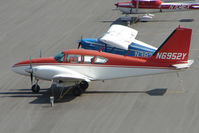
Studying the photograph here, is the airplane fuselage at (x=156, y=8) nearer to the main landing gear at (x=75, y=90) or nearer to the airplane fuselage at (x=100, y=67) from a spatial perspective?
the airplane fuselage at (x=100, y=67)

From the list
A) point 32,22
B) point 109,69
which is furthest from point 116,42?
point 32,22

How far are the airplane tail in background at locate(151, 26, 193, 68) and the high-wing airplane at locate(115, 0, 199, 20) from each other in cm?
1585

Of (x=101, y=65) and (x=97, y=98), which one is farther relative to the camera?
(x=101, y=65)

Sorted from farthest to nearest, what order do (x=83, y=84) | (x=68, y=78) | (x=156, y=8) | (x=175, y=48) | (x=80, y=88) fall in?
(x=156, y=8) → (x=83, y=84) → (x=80, y=88) → (x=175, y=48) → (x=68, y=78)

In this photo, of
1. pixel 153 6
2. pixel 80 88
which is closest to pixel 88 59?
pixel 80 88

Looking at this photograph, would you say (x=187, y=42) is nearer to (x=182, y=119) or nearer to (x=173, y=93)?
(x=173, y=93)

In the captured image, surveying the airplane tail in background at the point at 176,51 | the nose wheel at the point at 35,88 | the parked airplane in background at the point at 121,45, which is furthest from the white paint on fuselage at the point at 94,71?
the parked airplane in background at the point at 121,45

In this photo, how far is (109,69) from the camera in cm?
2253

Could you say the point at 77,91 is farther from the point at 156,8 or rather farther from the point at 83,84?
the point at 156,8

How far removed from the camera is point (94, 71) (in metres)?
22.5

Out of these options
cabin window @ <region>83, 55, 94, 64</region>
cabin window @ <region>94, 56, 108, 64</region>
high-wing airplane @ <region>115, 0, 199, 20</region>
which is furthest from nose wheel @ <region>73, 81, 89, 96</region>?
high-wing airplane @ <region>115, 0, 199, 20</region>

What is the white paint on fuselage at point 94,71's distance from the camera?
2219 centimetres

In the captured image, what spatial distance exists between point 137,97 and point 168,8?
17.0 meters

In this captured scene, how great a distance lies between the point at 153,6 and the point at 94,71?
1687 cm
